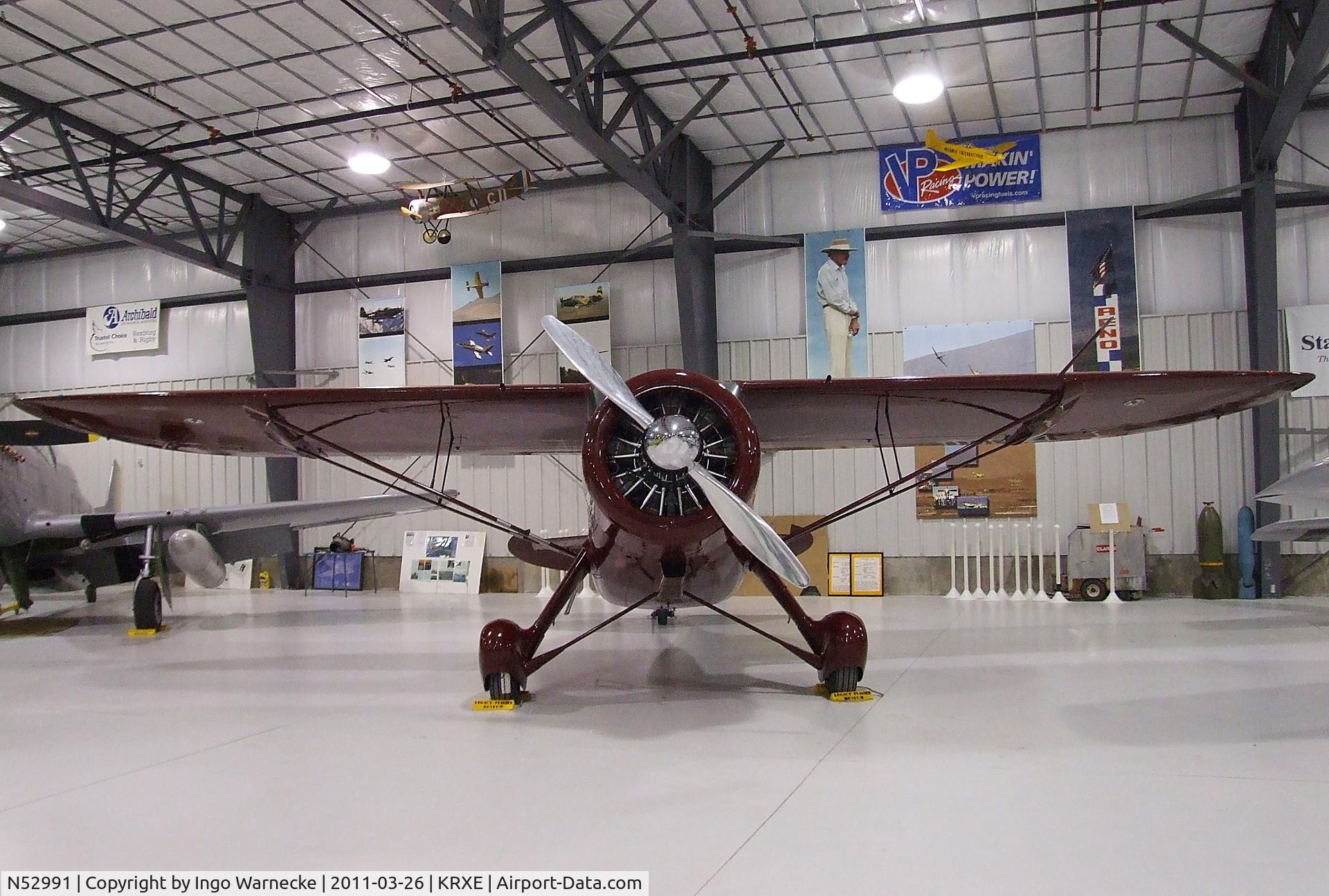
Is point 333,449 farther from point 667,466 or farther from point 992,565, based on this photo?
point 992,565

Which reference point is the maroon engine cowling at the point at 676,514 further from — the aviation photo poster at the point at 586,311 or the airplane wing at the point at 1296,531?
the aviation photo poster at the point at 586,311

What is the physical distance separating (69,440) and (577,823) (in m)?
9.48

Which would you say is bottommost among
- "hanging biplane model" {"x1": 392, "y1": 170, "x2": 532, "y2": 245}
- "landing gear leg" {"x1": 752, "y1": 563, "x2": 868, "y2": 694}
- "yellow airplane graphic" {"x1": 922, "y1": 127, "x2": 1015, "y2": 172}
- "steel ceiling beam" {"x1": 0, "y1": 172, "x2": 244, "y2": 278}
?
"landing gear leg" {"x1": 752, "y1": 563, "x2": 868, "y2": 694}

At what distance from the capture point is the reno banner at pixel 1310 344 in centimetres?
1202

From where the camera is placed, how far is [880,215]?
46.0 ft

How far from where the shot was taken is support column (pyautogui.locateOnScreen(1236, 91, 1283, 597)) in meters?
11.5

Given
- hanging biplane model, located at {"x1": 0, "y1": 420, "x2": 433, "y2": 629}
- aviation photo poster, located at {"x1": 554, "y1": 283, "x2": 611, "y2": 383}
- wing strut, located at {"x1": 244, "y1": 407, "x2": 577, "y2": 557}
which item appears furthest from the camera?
aviation photo poster, located at {"x1": 554, "y1": 283, "x2": 611, "y2": 383}

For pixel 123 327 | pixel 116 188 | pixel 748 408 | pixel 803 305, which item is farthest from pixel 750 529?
pixel 123 327

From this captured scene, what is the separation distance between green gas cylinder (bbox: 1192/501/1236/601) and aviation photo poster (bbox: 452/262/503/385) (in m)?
11.4

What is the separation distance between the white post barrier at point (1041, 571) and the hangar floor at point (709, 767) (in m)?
4.22

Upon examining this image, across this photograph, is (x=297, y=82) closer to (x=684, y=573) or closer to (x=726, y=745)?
(x=684, y=573)

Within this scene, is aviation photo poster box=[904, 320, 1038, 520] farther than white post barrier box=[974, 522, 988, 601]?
Yes

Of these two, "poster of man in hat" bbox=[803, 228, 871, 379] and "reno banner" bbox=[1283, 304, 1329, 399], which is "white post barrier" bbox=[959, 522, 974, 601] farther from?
"reno banner" bbox=[1283, 304, 1329, 399]

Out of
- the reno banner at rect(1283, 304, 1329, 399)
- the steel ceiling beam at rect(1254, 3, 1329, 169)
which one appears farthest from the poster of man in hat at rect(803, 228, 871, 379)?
the reno banner at rect(1283, 304, 1329, 399)
